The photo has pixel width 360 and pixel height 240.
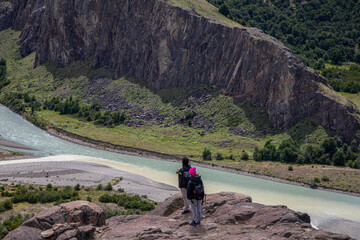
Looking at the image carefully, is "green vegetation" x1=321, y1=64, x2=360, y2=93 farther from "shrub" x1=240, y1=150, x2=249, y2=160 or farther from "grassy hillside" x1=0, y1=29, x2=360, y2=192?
"shrub" x1=240, y1=150, x2=249, y2=160

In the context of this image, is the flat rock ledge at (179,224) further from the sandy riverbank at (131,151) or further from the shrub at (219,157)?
the shrub at (219,157)

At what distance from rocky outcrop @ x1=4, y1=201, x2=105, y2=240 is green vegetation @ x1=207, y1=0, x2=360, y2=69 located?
12994 centimetres

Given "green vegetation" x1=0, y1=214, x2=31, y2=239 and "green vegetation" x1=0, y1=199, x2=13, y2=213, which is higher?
"green vegetation" x1=0, y1=214, x2=31, y2=239

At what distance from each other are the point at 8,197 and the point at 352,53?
129 metres

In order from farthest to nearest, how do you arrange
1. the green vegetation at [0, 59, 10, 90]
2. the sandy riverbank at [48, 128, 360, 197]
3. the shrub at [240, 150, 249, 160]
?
the green vegetation at [0, 59, 10, 90] → the shrub at [240, 150, 249, 160] → the sandy riverbank at [48, 128, 360, 197]

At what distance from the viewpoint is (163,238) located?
2572cm

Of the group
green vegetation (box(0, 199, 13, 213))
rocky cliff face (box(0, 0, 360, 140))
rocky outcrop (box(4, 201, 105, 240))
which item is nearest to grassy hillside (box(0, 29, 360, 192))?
rocky cliff face (box(0, 0, 360, 140))

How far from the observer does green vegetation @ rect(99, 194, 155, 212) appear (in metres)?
60.7

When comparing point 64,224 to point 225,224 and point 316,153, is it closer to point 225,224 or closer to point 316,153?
point 225,224

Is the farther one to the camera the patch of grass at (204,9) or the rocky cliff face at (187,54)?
the patch of grass at (204,9)

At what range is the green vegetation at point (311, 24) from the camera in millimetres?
160500

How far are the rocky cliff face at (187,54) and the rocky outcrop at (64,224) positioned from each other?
8413cm

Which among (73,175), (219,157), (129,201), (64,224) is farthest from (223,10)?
(64,224)

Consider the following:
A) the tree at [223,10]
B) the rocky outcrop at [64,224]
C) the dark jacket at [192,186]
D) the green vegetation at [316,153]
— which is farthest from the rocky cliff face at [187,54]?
the rocky outcrop at [64,224]
